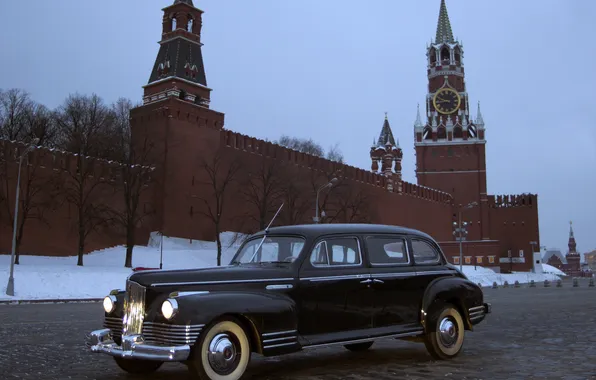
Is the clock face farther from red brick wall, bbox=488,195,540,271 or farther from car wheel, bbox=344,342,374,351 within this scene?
car wheel, bbox=344,342,374,351

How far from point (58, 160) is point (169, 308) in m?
36.3

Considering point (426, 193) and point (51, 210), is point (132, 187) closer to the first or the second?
point (51, 210)

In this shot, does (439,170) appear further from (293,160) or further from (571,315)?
(571,315)

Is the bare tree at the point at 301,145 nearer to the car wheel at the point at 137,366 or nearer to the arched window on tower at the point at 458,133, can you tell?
the arched window on tower at the point at 458,133

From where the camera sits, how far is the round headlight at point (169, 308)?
548 cm

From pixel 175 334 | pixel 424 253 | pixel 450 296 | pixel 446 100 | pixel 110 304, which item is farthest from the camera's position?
pixel 446 100

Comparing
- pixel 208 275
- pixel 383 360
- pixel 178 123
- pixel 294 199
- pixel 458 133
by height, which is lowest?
pixel 383 360

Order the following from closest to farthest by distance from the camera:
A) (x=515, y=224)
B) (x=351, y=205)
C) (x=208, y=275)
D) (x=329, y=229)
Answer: (x=208, y=275) < (x=329, y=229) < (x=351, y=205) < (x=515, y=224)

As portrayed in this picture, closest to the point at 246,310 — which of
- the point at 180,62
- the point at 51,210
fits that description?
the point at 51,210

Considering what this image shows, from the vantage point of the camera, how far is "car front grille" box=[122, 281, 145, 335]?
19.0 ft

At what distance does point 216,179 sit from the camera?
46969 millimetres

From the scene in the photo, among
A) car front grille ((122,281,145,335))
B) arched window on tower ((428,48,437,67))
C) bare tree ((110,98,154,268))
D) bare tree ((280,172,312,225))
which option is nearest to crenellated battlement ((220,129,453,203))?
bare tree ((280,172,312,225))

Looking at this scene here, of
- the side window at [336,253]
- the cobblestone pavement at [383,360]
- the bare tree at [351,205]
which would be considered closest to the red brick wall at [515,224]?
the bare tree at [351,205]

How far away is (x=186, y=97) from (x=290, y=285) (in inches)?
1648
